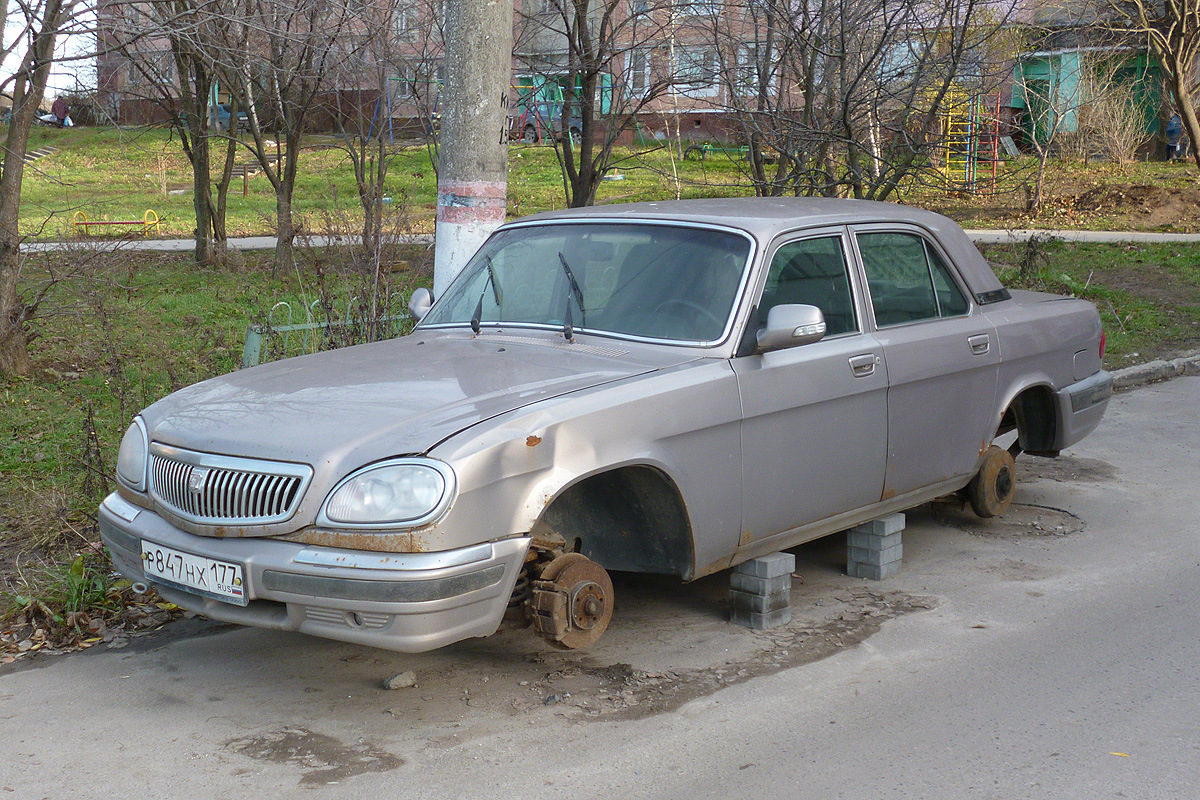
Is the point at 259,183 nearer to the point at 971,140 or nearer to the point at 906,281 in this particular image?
the point at 971,140

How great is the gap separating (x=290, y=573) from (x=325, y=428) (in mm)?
464

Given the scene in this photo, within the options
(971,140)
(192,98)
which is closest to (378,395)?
(971,140)

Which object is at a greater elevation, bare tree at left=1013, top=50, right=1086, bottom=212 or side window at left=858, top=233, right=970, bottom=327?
bare tree at left=1013, top=50, right=1086, bottom=212

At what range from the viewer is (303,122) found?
1406cm

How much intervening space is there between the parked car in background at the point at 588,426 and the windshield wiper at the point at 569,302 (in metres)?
0.01

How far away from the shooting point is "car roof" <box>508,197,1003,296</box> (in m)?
4.61

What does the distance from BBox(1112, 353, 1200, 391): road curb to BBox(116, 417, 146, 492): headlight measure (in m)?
7.67

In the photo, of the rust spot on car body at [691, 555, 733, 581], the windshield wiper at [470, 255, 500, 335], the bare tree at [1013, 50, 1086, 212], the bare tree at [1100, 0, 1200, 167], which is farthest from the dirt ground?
the rust spot on car body at [691, 555, 733, 581]

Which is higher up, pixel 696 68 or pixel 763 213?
pixel 696 68

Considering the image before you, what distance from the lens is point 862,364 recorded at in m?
4.61

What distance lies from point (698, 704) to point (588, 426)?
40.0 inches

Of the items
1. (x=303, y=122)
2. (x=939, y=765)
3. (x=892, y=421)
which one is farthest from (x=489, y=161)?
(x=303, y=122)

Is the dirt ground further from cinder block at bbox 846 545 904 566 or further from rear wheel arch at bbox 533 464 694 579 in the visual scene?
rear wheel arch at bbox 533 464 694 579

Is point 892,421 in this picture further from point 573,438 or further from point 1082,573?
point 573,438
